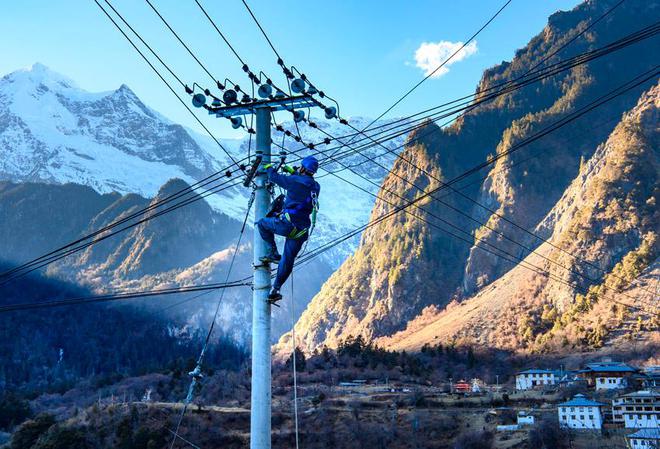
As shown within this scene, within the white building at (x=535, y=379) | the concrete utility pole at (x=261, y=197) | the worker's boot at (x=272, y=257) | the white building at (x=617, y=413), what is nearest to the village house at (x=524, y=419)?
the white building at (x=617, y=413)

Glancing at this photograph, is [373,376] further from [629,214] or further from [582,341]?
[629,214]

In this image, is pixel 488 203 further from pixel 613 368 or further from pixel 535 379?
pixel 613 368

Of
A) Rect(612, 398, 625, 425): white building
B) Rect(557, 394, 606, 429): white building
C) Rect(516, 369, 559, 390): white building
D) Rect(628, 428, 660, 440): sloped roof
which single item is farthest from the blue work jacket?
Rect(516, 369, 559, 390): white building

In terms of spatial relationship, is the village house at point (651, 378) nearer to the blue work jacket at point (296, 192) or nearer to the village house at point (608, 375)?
the village house at point (608, 375)

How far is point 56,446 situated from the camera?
63.7 meters

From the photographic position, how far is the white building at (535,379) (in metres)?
88.2

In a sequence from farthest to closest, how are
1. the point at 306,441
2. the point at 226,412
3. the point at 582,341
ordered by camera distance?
the point at 582,341, the point at 226,412, the point at 306,441

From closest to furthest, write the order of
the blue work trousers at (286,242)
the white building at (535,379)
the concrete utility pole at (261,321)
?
the concrete utility pole at (261,321) → the blue work trousers at (286,242) → the white building at (535,379)

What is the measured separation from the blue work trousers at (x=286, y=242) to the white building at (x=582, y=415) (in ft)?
180

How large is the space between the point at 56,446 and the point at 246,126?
58.7 metres

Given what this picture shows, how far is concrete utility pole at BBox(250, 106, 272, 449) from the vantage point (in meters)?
11.5

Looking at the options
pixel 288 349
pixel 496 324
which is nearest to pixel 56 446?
pixel 496 324

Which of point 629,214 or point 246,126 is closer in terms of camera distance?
point 246,126

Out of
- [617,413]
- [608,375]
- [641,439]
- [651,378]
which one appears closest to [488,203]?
[608,375]
